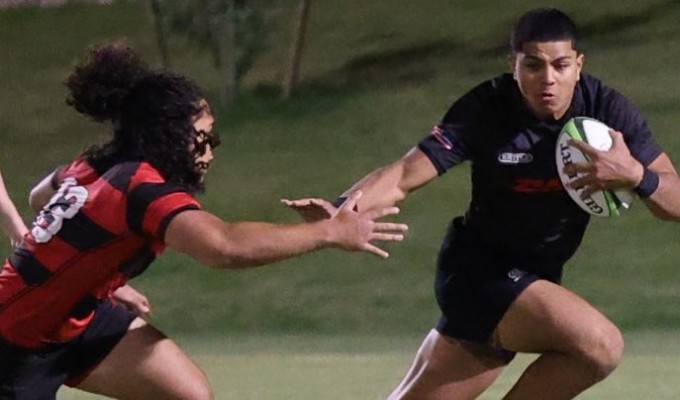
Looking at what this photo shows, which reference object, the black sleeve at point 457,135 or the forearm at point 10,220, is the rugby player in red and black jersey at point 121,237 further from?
the black sleeve at point 457,135

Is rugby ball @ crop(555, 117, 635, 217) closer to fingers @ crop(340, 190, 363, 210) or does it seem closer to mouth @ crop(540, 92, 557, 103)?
mouth @ crop(540, 92, 557, 103)

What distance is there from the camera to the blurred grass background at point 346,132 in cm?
1241

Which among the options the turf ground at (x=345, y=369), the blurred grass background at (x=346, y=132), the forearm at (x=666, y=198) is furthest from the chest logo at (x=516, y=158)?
the blurred grass background at (x=346, y=132)

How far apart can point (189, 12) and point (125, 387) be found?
1228cm

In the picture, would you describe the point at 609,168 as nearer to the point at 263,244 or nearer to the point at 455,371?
the point at 455,371

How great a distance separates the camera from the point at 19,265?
4527 millimetres

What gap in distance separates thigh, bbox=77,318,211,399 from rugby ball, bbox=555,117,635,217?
1.51m

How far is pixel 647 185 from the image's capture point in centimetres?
511

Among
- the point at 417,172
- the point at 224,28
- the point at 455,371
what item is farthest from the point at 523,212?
the point at 224,28

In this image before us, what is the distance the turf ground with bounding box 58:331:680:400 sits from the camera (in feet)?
24.8

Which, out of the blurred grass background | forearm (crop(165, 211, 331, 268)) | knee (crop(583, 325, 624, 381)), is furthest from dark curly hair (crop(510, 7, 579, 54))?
the blurred grass background

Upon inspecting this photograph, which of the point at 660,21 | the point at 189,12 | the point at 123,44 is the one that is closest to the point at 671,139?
the point at 660,21

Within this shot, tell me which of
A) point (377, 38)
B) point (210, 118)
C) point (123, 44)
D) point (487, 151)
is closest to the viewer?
point (210, 118)

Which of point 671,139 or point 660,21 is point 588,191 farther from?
point 660,21
